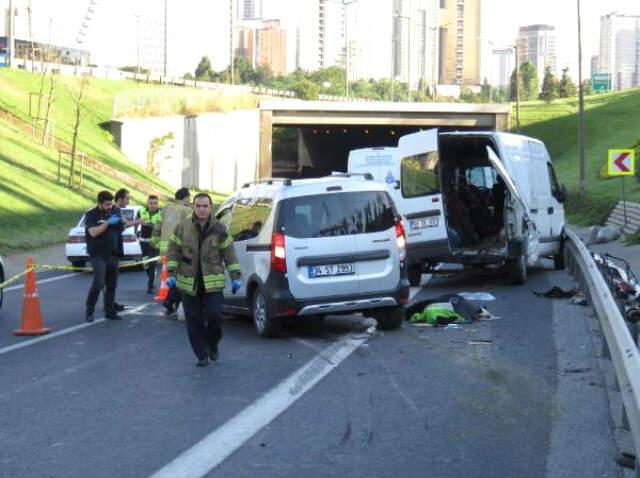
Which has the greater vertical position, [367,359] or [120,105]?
[120,105]

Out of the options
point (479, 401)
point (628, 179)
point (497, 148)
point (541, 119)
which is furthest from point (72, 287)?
point (541, 119)

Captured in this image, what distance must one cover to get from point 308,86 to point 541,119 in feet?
79.1

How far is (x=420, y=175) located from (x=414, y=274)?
5.90 feet

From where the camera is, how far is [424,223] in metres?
18.7

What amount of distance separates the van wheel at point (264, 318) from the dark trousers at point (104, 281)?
8.56 feet

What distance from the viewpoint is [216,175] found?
219 ft

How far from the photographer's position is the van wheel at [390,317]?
1327 cm

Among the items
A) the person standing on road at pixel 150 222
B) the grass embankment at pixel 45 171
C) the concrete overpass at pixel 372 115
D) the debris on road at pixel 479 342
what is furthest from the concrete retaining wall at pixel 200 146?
the debris on road at pixel 479 342

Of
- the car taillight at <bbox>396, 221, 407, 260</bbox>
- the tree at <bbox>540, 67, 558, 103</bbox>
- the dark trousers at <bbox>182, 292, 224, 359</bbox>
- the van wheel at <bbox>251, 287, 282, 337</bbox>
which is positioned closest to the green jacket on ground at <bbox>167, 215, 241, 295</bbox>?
the dark trousers at <bbox>182, 292, 224, 359</bbox>

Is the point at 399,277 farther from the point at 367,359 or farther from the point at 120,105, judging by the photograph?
the point at 120,105

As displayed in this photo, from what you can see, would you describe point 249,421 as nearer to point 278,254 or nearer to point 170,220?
point 278,254

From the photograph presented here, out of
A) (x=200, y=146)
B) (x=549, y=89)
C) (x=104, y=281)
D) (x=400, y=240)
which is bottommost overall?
(x=104, y=281)

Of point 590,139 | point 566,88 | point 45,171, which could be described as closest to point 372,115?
point 45,171

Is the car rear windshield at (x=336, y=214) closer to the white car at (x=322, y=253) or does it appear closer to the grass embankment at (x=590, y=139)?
the white car at (x=322, y=253)
